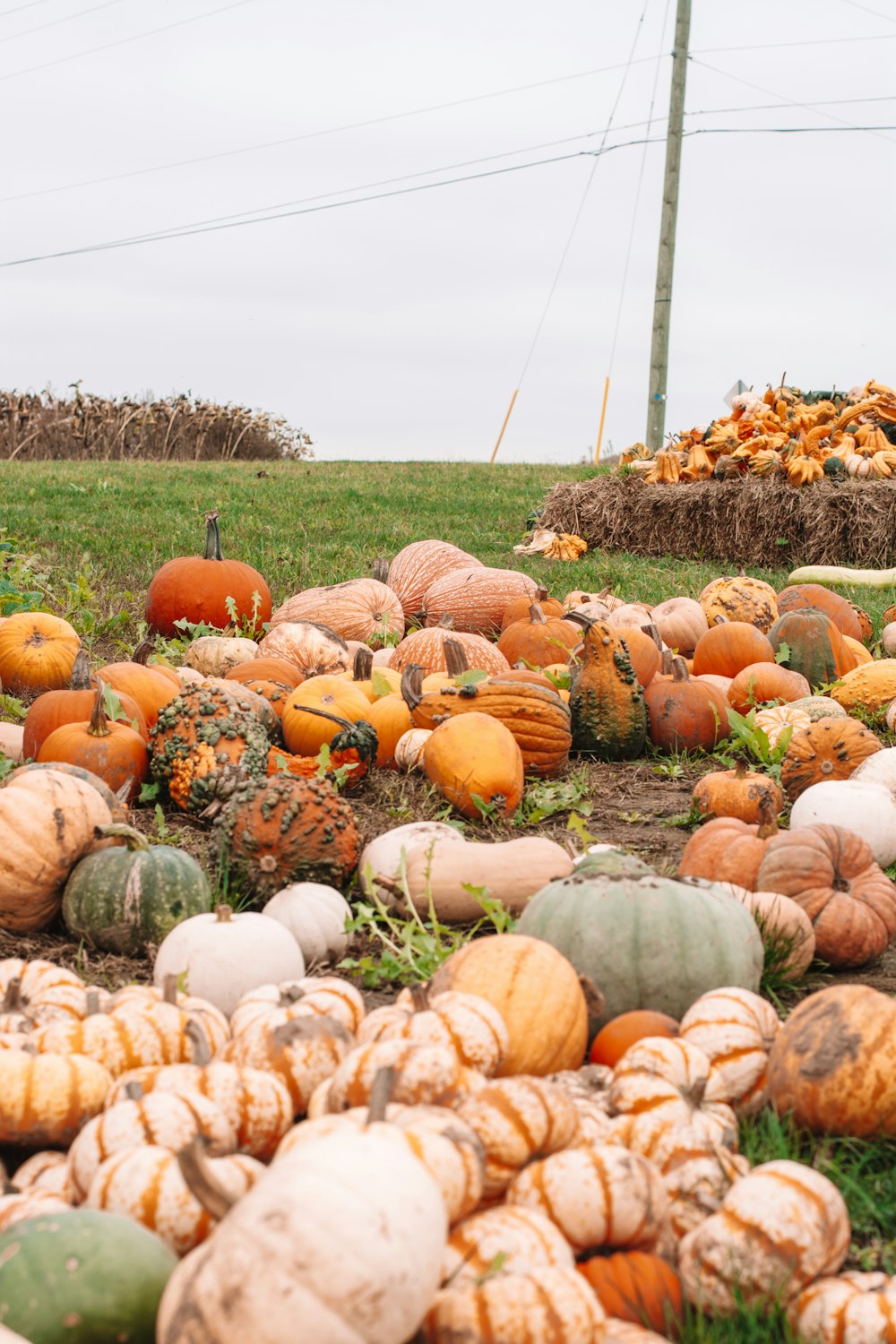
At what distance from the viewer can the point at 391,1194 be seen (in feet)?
5.40

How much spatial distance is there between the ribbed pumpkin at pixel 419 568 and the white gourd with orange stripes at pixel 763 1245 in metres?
6.53

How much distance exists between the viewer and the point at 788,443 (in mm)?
13938

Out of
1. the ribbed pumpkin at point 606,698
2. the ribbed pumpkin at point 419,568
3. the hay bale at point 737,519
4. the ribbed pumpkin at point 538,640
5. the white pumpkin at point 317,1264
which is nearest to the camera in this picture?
the white pumpkin at point 317,1264

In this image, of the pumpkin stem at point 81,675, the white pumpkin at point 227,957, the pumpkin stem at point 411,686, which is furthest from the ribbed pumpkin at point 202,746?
the white pumpkin at point 227,957

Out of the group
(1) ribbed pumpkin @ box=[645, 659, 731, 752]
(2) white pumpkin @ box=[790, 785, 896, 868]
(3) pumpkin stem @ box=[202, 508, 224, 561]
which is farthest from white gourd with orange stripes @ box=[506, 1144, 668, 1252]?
(3) pumpkin stem @ box=[202, 508, 224, 561]

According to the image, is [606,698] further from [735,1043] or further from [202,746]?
[735,1043]

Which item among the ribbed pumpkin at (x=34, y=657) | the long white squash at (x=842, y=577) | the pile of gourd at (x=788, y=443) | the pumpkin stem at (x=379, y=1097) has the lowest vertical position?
the pumpkin stem at (x=379, y=1097)

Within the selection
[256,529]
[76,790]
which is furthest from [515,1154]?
[256,529]

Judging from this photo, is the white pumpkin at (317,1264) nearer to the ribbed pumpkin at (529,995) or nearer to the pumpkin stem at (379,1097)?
the pumpkin stem at (379,1097)

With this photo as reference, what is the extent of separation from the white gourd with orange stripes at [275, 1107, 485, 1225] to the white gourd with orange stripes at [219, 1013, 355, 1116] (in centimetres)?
51

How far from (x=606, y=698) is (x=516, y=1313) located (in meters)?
4.05

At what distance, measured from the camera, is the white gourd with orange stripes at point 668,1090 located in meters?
2.34

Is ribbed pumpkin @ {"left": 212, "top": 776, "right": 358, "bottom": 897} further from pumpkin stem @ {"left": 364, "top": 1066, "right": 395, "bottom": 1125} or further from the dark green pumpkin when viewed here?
the dark green pumpkin

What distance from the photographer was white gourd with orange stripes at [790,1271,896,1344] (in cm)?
191
